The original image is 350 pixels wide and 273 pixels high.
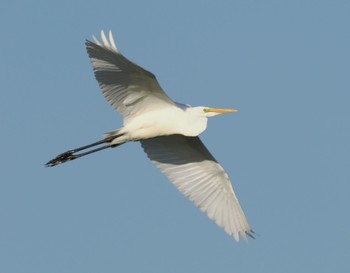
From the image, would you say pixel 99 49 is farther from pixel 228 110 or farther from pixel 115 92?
pixel 228 110

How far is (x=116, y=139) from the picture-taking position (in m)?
14.3

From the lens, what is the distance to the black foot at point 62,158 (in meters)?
15.2

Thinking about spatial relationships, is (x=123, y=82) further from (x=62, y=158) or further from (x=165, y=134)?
(x=62, y=158)

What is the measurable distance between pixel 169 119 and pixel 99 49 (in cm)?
179

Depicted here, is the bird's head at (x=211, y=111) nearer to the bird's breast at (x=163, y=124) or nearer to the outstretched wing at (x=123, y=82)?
the bird's breast at (x=163, y=124)

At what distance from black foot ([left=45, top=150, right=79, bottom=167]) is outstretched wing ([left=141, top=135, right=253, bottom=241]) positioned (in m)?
1.28

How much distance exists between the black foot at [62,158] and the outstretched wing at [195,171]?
50.5 inches

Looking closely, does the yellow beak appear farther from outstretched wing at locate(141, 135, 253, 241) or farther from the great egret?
outstretched wing at locate(141, 135, 253, 241)

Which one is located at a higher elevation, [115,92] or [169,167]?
[115,92]

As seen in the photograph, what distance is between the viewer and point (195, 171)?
15648mm

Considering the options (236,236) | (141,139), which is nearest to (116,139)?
(141,139)

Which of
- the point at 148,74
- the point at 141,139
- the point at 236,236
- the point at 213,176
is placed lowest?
the point at 236,236

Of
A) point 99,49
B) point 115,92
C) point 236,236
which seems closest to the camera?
point 99,49

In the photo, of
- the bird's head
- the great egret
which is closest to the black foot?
the great egret
